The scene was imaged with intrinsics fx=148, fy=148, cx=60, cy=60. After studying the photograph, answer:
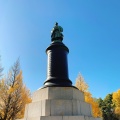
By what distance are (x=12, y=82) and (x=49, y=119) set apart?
1223 centimetres

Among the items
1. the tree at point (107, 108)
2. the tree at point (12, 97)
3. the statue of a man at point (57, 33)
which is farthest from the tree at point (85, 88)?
the tree at point (107, 108)

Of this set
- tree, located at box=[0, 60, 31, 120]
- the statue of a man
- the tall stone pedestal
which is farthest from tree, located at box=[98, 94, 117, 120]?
the tall stone pedestal

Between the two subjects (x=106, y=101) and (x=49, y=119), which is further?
(x=106, y=101)

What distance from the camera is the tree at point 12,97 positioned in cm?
1413

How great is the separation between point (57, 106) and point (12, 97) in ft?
37.1

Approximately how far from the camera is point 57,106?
4.60m

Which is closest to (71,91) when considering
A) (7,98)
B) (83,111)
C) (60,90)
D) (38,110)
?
(60,90)

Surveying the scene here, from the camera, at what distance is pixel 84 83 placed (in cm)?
1609

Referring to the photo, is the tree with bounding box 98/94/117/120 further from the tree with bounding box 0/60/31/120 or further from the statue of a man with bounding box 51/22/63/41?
the statue of a man with bounding box 51/22/63/41

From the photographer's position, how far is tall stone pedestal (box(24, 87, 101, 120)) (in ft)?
14.7

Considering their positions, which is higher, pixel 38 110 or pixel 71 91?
pixel 71 91

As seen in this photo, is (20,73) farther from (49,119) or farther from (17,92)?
(49,119)

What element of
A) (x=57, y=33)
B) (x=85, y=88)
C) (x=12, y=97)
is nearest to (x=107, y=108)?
(x=85, y=88)

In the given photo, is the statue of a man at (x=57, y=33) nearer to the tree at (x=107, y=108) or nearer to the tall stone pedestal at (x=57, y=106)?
the tall stone pedestal at (x=57, y=106)
